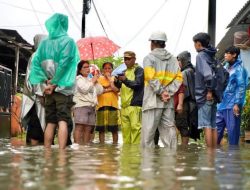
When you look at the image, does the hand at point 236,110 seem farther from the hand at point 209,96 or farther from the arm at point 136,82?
the arm at point 136,82

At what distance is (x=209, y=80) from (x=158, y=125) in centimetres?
96

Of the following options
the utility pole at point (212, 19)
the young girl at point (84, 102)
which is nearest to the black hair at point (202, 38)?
the young girl at point (84, 102)

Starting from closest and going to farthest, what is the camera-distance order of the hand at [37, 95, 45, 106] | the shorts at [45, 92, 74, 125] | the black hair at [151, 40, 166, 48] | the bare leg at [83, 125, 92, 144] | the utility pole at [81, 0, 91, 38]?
the shorts at [45, 92, 74, 125]
the hand at [37, 95, 45, 106]
the black hair at [151, 40, 166, 48]
the bare leg at [83, 125, 92, 144]
the utility pole at [81, 0, 91, 38]

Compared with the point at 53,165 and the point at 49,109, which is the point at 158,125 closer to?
the point at 49,109

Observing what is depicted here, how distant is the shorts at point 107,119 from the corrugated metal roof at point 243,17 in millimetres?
6131

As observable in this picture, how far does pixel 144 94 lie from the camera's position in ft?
28.0

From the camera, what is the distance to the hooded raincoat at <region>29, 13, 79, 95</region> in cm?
755

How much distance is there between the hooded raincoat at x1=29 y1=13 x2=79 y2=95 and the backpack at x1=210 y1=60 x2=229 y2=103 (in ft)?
6.69

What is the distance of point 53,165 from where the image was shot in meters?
4.88

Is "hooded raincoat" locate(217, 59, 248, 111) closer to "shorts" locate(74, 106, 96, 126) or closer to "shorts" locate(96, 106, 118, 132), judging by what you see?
"shorts" locate(96, 106, 118, 132)

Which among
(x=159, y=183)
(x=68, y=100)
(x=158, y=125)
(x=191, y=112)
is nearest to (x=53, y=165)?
(x=159, y=183)

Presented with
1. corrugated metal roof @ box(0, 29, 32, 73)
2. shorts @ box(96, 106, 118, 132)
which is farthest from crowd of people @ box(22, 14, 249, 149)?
corrugated metal roof @ box(0, 29, 32, 73)

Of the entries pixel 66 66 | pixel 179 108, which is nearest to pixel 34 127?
pixel 66 66

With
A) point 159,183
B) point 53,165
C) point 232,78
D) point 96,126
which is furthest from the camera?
point 96,126
